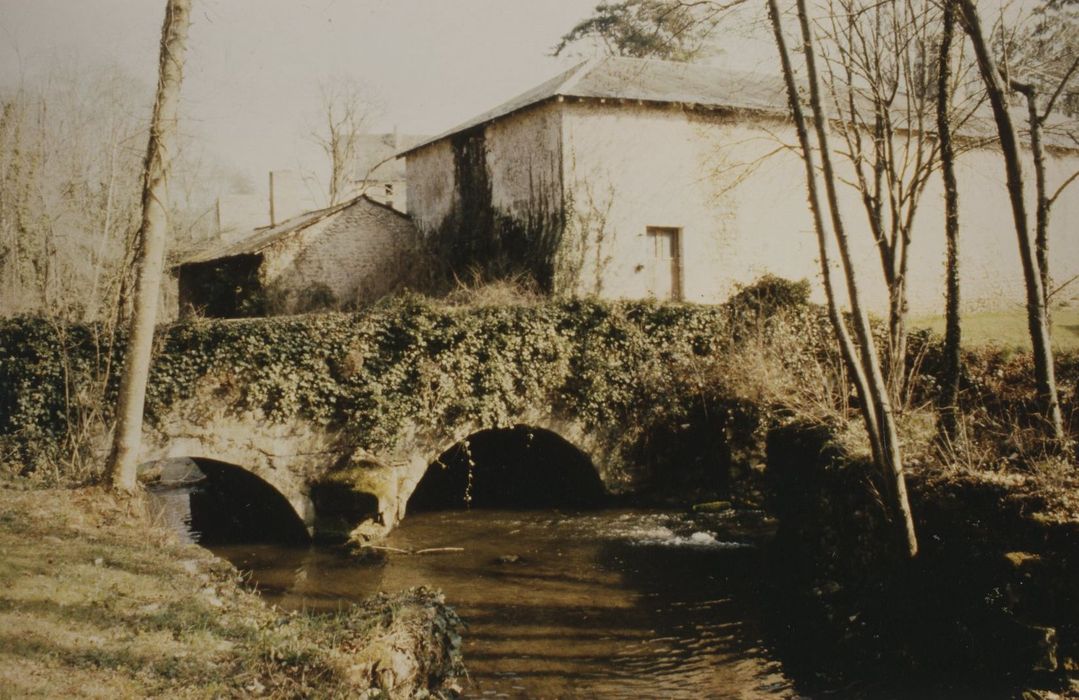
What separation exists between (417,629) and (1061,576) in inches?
228

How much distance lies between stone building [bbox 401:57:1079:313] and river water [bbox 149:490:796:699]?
6692 mm

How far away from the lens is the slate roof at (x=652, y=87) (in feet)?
58.6

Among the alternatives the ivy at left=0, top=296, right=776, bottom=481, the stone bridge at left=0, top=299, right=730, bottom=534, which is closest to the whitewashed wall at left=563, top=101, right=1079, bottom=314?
the ivy at left=0, top=296, right=776, bottom=481

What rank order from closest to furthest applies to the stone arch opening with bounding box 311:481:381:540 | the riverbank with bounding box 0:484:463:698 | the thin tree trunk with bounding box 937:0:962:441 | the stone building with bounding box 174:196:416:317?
1. the riverbank with bounding box 0:484:463:698
2. the thin tree trunk with bounding box 937:0:962:441
3. the stone arch opening with bounding box 311:481:381:540
4. the stone building with bounding box 174:196:416:317

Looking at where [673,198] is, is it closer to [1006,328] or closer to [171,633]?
[1006,328]

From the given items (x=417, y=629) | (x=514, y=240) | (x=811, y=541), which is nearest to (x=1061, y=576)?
(x=811, y=541)

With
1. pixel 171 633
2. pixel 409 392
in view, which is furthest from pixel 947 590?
pixel 409 392

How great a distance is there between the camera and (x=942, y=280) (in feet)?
71.9

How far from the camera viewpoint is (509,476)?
1730cm

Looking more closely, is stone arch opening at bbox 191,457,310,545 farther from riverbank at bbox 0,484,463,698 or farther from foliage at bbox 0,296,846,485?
riverbank at bbox 0,484,463,698

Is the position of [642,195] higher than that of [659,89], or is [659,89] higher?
[659,89]

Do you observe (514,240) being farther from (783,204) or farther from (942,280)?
(942,280)

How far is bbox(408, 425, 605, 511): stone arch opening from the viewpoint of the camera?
1616 centimetres

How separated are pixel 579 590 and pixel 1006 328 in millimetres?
13675
